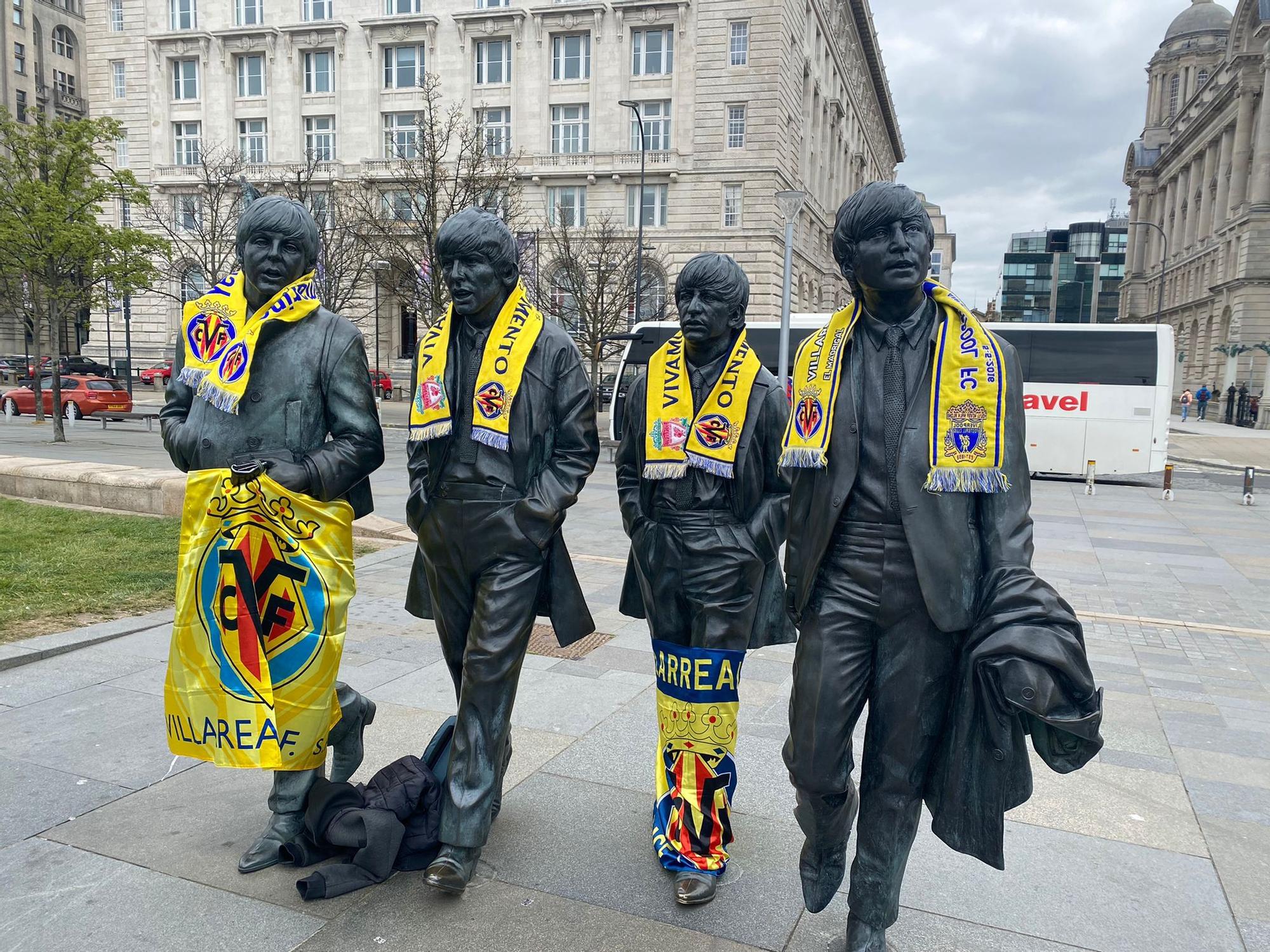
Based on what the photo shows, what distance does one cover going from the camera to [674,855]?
310cm

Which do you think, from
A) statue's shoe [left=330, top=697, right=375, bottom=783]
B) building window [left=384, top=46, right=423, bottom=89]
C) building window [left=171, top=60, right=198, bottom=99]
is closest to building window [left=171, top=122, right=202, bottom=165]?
building window [left=171, top=60, right=198, bottom=99]

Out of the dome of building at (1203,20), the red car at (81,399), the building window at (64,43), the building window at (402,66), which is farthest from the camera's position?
the dome of building at (1203,20)

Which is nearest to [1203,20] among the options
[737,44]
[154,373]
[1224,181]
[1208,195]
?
[1208,195]

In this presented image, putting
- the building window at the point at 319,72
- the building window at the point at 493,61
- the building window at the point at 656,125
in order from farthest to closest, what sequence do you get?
the building window at the point at 319,72, the building window at the point at 493,61, the building window at the point at 656,125

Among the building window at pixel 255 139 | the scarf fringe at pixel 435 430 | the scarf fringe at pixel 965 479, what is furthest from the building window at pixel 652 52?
the scarf fringe at pixel 965 479

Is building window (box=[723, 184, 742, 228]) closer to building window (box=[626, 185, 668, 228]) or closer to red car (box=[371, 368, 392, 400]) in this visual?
building window (box=[626, 185, 668, 228])

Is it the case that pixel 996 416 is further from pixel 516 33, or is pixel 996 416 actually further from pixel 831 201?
pixel 831 201

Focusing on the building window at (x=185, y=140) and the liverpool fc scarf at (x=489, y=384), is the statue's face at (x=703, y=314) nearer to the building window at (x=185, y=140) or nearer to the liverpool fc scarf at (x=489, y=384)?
the liverpool fc scarf at (x=489, y=384)

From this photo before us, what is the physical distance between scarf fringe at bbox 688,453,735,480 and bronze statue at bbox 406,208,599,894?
384mm

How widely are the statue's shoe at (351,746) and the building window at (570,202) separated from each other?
4299 centimetres

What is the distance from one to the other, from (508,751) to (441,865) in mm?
549

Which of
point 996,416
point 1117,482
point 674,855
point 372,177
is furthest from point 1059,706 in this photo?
point 372,177

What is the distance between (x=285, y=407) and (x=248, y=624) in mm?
746

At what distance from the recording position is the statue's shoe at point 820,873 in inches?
107
